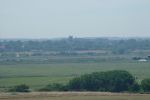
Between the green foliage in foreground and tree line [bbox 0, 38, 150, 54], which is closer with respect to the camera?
the green foliage in foreground

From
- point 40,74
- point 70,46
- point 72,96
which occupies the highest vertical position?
point 70,46

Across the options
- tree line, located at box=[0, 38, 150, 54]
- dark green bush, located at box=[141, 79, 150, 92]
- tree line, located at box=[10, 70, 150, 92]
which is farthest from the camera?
tree line, located at box=[0, 38, 150, 54]

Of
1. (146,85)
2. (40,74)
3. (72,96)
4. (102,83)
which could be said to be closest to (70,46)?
(40,74)

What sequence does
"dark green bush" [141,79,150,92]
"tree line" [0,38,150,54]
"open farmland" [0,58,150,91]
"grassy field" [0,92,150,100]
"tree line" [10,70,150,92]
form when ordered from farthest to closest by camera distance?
"tree line" [0,38,150,54] → "open farmland" [0,58,150,91] → "tree line" [10,70,150,92] → "dark green bush" [141,79,150,92] → "grassy field" [0,92,150,100]

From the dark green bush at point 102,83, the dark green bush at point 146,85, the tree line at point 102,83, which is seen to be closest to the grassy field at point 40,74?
the tree line at point 102,83

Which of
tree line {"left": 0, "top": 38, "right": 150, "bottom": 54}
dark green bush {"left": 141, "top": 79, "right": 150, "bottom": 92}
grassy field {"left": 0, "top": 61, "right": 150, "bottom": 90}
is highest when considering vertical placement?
tree line {"left": 0, "top": 38, "right": 150, "bottom": 54}

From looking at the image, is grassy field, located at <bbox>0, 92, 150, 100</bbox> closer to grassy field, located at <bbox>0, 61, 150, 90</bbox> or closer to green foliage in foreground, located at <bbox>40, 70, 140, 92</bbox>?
green foliage in foreground, located at <bbox>40, 70, 140, 92</bbox>

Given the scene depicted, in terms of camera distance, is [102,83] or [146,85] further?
[102,83]

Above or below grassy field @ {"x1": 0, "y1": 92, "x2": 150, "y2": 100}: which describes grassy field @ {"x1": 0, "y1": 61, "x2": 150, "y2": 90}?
below

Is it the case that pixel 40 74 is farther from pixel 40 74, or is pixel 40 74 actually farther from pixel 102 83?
pixel 102 83

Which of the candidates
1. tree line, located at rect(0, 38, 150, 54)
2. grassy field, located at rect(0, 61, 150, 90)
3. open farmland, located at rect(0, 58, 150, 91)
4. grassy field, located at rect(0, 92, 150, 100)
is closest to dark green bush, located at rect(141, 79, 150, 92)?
grassy field, located at rect(0, 92, 150, 100)

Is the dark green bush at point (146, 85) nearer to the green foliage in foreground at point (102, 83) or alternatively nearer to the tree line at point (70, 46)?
the green foliage in foreground at point (102, 83)

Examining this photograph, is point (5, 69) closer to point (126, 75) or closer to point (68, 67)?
point (68, 67)

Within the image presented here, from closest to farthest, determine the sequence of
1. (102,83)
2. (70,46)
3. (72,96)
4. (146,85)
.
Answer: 1. (72,96)
2. (146,85)
3. (102,83)
4. (70,46)
